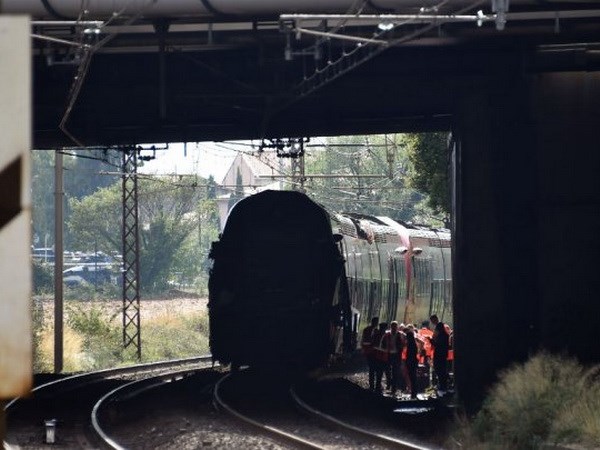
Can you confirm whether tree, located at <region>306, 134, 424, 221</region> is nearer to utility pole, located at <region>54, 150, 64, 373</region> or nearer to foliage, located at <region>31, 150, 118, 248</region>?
foliage, located at <region>31, 150, 118, 248</region>

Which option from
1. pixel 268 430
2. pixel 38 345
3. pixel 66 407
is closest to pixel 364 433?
pixel 268 430

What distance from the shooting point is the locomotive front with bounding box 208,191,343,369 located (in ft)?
71.2

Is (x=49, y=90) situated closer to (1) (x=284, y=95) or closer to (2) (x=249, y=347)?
(1) (x=284, y=95)

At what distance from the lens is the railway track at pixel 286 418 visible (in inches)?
614

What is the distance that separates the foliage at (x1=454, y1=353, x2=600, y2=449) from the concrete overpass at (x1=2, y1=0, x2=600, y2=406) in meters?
2.58

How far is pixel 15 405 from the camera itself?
2161 centimetres

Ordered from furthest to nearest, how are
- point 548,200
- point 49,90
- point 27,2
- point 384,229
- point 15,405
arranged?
1. point 384,229
2. point 15,405
3. point 49,90
4. point 548,200
5. point 27,2

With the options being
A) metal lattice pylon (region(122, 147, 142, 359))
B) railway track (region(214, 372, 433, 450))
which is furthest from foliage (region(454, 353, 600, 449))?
metal lattice pylon (region(122, 147, 142, 359))

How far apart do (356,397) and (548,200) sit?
569cm

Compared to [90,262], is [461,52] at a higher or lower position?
higher

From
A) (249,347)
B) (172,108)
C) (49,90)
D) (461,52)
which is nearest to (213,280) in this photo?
(249,347)

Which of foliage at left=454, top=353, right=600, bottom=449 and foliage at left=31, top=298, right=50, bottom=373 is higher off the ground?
foliage at left=454, top=353, right=600, bottom=449

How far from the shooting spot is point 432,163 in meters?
35.4

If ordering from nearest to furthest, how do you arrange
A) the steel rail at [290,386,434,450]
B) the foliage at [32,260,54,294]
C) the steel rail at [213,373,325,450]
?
the steel rail at [290,386,434,450] → the steel rail at [213,373,325,450] → the foliage at [32,260,54,294]
